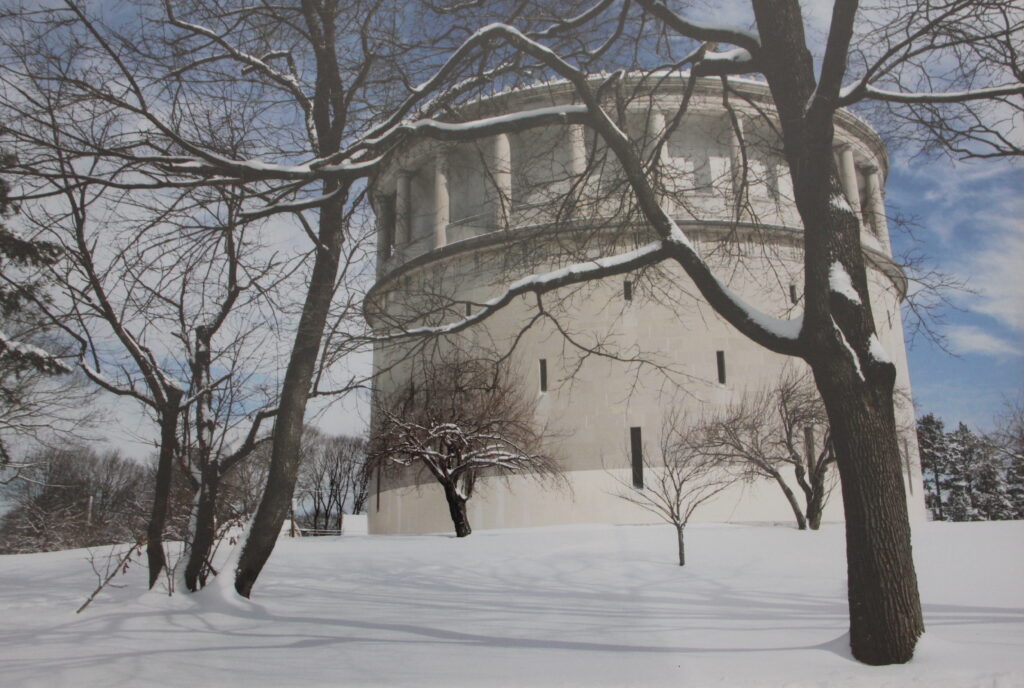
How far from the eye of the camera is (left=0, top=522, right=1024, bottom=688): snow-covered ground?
4641 mm

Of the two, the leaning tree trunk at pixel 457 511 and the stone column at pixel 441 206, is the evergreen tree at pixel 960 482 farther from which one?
the leaning tree trunk at pixel 457 511

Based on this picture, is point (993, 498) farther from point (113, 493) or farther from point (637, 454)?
point (113, 493)

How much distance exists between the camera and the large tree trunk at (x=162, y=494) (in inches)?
309

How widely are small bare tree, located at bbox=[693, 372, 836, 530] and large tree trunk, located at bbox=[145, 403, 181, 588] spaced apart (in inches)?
461

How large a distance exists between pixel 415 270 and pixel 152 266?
19.5 metres

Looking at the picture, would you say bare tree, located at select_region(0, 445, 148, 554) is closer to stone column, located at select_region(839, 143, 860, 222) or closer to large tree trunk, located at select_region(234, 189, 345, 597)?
large tree trunk, located at select_region(234, 189, 345, 597)

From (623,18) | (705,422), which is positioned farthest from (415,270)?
(623,18)

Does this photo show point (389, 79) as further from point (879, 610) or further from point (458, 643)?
point (879, 610)

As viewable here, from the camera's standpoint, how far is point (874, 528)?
16.0 ft

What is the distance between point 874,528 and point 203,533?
5.85m

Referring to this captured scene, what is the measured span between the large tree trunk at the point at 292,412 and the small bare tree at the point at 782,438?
433 inches

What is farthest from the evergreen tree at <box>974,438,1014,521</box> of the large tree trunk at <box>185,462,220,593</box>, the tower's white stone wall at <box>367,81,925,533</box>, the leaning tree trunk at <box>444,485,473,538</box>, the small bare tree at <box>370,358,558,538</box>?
the large tree trunk at <box>185,462,220,593</box>

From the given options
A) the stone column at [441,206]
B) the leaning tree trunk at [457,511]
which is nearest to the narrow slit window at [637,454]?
the leaning tree trunk at [457,511]

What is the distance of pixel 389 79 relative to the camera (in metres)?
7.43
